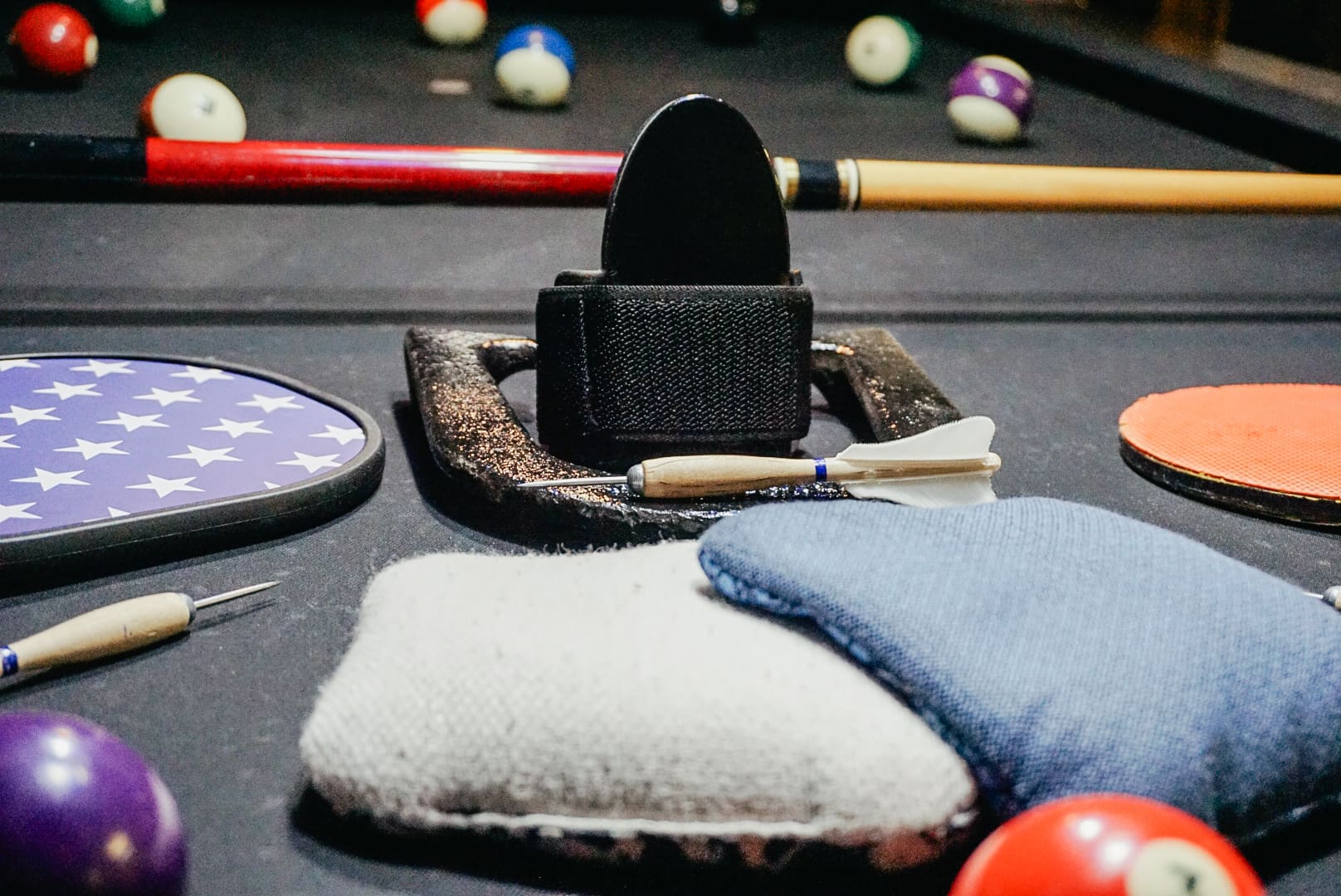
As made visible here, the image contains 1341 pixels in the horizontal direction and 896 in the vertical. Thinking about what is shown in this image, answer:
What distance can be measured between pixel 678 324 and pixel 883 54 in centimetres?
246

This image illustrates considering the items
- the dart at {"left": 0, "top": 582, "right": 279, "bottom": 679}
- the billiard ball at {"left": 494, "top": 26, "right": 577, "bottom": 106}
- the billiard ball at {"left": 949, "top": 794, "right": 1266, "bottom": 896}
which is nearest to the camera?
the billiard ball at {"left": 949, "top": 794, "right": 1266, "bottom": 896}

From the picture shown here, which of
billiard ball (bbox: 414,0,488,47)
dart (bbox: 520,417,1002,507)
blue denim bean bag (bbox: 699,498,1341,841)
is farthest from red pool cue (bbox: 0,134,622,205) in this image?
billiard ball (bbox: 414,0,488,47)

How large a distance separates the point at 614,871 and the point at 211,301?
4.19 feet

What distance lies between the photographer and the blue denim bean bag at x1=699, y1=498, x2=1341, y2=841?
714 millimetres

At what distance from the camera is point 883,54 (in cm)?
340

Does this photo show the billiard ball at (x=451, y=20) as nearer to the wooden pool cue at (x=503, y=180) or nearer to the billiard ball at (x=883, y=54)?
the billiard ball at (x=883, y=54)

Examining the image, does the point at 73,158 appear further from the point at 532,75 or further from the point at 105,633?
the point at 532,75

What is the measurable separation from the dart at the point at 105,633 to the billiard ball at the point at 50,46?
231 cm

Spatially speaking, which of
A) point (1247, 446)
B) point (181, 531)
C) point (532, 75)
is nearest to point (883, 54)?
point (532, 75)

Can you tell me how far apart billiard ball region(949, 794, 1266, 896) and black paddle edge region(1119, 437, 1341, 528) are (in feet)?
2.34

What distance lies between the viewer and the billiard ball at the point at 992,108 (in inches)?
111

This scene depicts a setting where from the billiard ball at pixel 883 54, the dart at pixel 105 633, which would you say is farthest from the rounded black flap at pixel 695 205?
the billiard ball at pixel 883 54

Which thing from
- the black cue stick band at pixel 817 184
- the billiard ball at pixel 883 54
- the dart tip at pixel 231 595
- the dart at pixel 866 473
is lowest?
the dart tip at pixel 231 595

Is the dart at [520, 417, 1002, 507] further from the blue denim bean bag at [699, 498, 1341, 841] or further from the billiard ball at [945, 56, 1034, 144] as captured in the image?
the billiard ball at [945, 56, 1034, 144]
